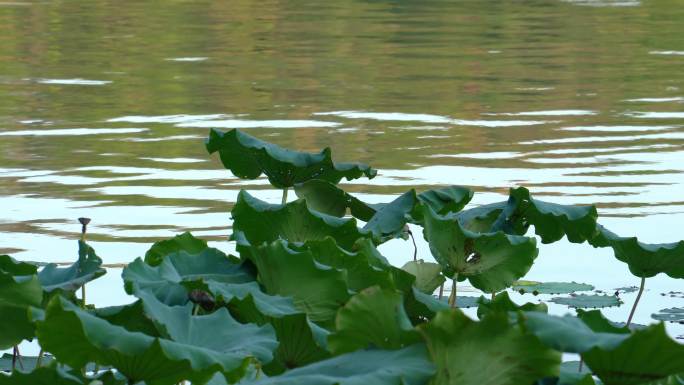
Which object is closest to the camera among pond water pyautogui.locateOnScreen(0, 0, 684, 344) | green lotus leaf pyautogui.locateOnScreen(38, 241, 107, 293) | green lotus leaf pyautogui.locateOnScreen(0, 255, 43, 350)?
green lotus leaf pyautogui.locateOnScreen(0, 255, 43, 350)

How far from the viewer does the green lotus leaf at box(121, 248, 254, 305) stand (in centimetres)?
190

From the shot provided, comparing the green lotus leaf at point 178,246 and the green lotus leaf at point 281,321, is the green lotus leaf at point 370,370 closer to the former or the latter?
the green lotus leaf at point 281,321

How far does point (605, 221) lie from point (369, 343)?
12.3ft

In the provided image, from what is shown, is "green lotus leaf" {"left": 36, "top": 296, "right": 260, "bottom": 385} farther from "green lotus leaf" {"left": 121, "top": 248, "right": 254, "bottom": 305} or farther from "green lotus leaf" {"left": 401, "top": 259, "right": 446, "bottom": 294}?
"green lotus leaf" {"left": 401, "top": 259, "right": 446, "bottom": 294}

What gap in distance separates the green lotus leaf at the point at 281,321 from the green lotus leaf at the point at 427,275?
60 centimetres

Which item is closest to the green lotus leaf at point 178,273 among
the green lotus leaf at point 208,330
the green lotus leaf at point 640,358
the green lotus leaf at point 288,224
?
the green lotus leaf at point 208,330

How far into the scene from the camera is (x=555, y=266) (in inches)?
174

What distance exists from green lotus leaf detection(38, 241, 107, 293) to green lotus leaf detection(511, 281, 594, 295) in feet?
6.66

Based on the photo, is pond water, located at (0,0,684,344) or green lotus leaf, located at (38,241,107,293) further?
pond water, located at (0,0,684,344)

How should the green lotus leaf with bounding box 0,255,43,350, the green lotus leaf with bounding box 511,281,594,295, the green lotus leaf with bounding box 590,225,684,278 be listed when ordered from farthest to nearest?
the green lotus leaf with bounding box 511,281,594,295, the green lotus leaf with bounding box 590,225,684,278, the green lotus leaf with bounding box 0,255,43,350

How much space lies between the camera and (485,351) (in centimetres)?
138

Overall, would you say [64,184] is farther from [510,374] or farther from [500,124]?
[510,374]

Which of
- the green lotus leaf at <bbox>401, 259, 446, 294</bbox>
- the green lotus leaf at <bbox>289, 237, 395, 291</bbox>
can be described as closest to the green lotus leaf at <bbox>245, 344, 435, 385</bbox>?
the green lotus leaf at <bbox>289, 237, 395, 291</bbox>

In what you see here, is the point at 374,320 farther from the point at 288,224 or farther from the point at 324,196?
the point at 324,196
